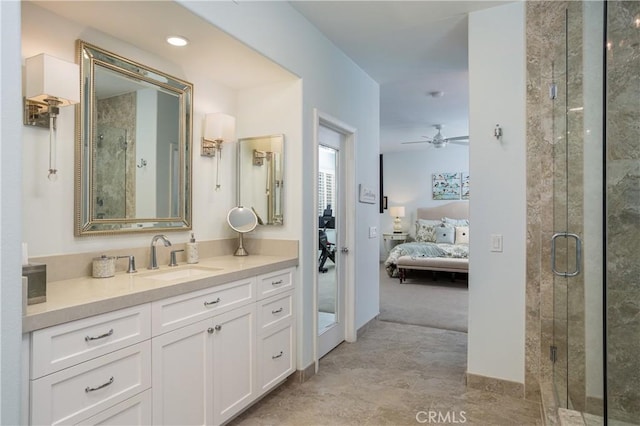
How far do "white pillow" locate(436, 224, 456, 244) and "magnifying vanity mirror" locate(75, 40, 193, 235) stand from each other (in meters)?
6.04

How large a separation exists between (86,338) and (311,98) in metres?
2.15

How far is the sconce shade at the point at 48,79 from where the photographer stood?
1667mm

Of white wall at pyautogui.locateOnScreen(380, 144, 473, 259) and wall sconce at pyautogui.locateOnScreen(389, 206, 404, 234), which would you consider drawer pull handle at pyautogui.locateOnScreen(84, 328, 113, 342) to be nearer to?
wall sconce at pyautogui.locateOnScreen(389, 206, 404, 234)

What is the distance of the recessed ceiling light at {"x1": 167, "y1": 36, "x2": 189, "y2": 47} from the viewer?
211cm

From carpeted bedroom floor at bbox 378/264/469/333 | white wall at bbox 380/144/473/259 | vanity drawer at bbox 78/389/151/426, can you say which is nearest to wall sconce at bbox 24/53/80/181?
vanity drawer at bbox 78/389/151/426

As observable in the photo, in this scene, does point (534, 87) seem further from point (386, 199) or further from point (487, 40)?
point (386, 199)

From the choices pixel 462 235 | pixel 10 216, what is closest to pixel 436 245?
pixel 462 235

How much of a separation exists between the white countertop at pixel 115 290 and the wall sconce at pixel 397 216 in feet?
21.0

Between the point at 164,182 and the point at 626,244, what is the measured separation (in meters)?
2.51

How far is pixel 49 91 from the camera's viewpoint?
1.67 m

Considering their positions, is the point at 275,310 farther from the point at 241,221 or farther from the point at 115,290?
the point at 115,290

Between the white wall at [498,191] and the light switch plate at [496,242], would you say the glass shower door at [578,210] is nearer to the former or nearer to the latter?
the white wall at [498,191]

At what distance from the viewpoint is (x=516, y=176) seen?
8.54 feet

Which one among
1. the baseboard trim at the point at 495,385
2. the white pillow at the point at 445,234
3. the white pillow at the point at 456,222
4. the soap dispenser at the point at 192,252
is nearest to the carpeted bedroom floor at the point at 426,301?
the white pillow at the point at 445,234
